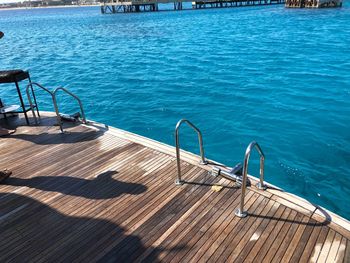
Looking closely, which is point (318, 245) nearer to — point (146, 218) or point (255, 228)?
point (255, 228)

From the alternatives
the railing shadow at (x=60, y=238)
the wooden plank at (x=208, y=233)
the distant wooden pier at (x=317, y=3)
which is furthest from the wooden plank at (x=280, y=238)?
the distant wooden pier at (x=317, y=3)

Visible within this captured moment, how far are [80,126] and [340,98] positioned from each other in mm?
11512

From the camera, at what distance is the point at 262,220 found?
4.57 metres

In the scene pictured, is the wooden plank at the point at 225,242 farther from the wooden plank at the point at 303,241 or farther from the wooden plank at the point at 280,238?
the wooden plank at the point at 303,241

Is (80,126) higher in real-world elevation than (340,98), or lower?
higher

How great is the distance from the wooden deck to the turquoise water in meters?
3.23

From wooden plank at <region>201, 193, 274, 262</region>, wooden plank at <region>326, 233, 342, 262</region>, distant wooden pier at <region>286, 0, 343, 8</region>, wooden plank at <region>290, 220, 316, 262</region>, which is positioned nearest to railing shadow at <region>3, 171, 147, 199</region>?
wooden plank at <region>201, 193, 274, 262</region>

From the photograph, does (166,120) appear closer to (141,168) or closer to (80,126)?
(80,126)

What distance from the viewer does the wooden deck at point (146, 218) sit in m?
4.10

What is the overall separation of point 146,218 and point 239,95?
10470 millimetres

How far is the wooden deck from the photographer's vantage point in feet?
13.5

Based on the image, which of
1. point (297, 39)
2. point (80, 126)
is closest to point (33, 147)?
point (80, 126)

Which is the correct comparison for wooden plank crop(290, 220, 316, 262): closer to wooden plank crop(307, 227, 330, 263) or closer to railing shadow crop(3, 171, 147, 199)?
wooden plank crop(307, 227, 330, 263)

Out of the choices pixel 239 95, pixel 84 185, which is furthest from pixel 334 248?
pixel 239 95
